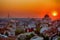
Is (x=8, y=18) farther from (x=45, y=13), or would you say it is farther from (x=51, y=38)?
(x=51, y=38)

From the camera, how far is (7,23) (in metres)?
1.56

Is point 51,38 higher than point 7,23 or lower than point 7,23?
lower

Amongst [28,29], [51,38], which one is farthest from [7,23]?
[51,38]

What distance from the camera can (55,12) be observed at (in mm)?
1613

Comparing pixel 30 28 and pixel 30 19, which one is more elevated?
pixel 30 19

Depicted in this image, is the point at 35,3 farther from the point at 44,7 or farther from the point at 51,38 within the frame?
the point at 51,38

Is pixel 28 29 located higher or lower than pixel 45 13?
lower

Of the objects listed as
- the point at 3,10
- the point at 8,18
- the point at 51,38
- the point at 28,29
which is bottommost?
the point at 51,38

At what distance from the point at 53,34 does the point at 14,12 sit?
1.84 ft

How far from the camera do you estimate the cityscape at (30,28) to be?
1.53 m

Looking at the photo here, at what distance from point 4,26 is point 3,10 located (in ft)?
0.67

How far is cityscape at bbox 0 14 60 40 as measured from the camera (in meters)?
1.53

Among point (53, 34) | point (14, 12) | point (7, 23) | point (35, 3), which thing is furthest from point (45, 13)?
point (7, 23)

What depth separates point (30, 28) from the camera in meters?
1.56
